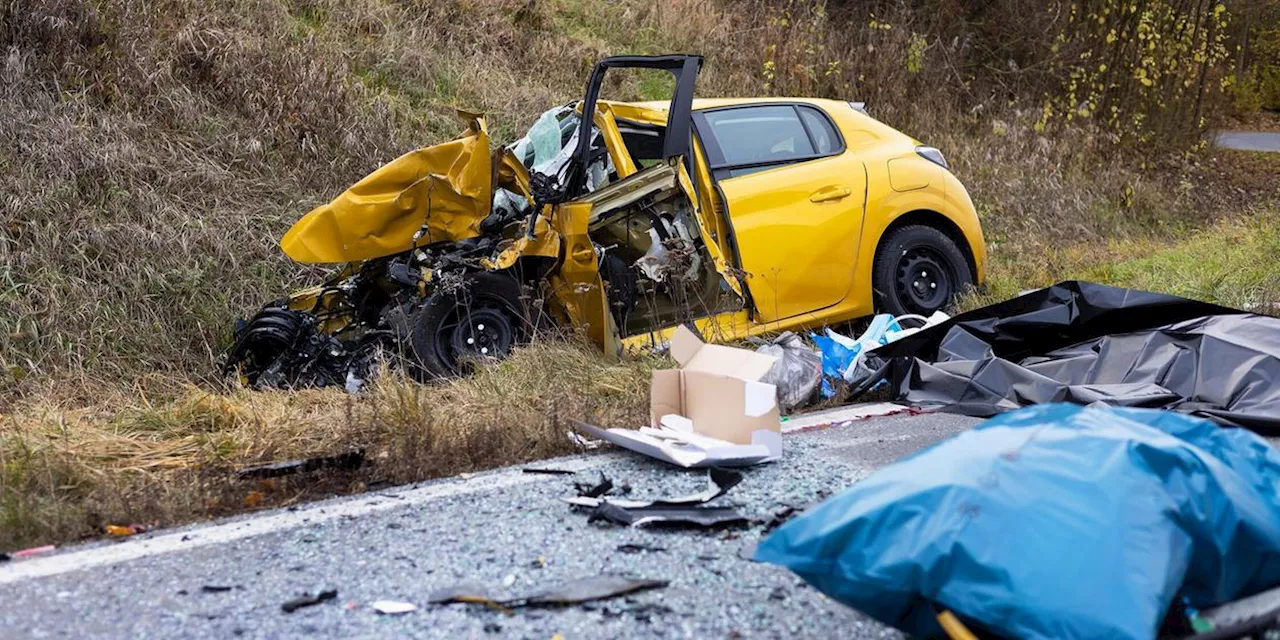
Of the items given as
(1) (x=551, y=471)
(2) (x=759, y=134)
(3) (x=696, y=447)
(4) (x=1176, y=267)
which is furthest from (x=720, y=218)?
(4) (x=1176, y=267)

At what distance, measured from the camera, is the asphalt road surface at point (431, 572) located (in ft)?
9.06

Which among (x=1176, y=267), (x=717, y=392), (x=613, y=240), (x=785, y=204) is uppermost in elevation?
(x=785, y=204)

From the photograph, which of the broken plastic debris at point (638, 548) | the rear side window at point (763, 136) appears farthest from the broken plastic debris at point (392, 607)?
the rear side window at point (763, 136)

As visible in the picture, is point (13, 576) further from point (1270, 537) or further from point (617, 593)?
point (1270, 537)

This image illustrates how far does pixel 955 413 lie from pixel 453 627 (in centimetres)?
328

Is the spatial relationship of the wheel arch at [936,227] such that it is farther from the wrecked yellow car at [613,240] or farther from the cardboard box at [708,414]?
the cardboard box at [708,414]

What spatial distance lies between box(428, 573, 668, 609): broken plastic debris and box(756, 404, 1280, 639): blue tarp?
597 millimetres

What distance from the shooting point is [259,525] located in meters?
3.62

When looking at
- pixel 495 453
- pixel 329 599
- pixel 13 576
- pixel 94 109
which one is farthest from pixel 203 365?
pixel 329 599

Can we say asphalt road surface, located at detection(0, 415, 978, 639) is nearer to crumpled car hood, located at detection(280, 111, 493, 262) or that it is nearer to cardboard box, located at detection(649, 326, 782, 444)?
cardboard box, located at detection(649, 326, 782, 444)

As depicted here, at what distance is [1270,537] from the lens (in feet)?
8.23

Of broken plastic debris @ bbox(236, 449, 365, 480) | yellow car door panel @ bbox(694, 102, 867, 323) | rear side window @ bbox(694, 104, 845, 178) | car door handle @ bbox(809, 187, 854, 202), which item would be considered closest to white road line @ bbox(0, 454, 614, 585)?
broken plastic debris @ bbox(236, 449, 365, 480)

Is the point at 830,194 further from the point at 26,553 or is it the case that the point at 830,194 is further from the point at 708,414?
the point at 26,553

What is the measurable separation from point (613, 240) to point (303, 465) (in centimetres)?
300
